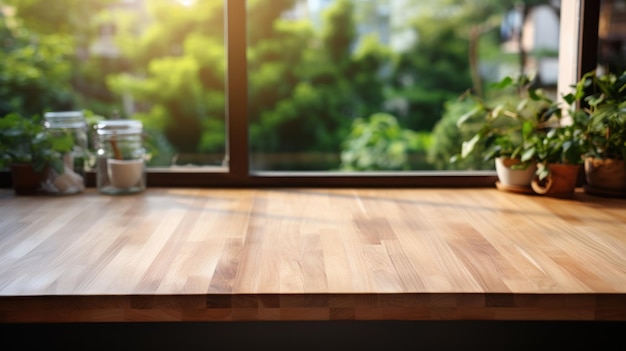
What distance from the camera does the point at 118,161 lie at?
6.92 ft

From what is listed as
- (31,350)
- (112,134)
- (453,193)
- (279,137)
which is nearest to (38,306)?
(31,350)

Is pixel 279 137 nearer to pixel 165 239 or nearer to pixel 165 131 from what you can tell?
pixel 165 131

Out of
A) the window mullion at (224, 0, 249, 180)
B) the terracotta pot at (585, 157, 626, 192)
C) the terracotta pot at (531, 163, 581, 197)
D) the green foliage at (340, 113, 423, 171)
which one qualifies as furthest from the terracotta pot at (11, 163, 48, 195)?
the green foliage at (340, 113, 423, 171)

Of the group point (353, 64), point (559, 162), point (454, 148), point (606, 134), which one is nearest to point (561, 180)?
point (559, 162)

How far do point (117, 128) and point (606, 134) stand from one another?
1549mm

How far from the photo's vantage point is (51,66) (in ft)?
18.2

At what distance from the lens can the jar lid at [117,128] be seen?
6.98 feet

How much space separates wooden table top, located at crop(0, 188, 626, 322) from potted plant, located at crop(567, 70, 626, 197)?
88mm

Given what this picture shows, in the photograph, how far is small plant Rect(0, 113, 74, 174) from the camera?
6.85 ft

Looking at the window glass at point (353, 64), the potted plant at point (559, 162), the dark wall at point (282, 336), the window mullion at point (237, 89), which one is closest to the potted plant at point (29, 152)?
the window mullion at point (237, 89)

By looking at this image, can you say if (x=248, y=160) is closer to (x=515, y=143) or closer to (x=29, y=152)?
(x=29, y=152)

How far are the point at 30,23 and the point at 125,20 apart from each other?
0.88 meters

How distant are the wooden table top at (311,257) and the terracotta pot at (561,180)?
1.2 inches

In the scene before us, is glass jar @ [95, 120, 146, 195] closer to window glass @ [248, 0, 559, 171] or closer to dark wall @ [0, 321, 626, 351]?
dark wall @ [0, 321, 626, 351]
